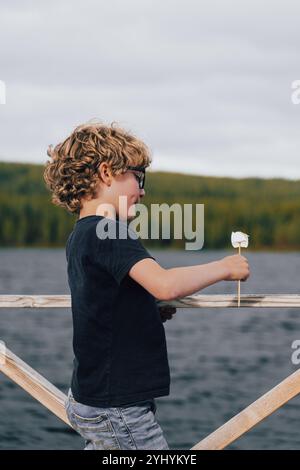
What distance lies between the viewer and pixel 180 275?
2785 mm

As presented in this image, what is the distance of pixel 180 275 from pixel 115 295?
0.24 meters

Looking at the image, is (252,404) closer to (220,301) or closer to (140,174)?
(220,301)

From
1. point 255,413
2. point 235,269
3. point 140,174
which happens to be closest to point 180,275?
point 235,269

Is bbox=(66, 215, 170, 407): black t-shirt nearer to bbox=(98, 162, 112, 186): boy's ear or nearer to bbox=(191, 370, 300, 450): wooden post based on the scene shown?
bbox=(98, 162, 112, 186): boy's ear

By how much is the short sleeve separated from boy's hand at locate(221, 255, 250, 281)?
0.28 metres

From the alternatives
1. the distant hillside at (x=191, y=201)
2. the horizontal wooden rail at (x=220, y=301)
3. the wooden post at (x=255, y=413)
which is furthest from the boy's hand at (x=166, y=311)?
the distant hillside at (x=191, y=201)

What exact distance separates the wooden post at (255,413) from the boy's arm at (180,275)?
71cm

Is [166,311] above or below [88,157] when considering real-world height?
below

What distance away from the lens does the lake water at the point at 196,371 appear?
14.2 m

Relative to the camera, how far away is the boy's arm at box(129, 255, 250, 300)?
274cm

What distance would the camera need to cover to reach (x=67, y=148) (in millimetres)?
3025

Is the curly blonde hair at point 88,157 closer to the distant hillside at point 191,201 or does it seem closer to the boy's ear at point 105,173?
the boy's ear at point 105,173
